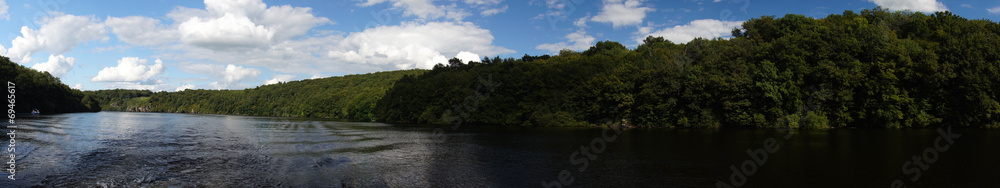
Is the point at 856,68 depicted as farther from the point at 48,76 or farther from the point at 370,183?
the point at 48,76

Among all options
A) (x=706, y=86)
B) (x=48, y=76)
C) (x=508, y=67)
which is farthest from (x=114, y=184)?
(x=48, y=76)

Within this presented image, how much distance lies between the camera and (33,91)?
4023 inches

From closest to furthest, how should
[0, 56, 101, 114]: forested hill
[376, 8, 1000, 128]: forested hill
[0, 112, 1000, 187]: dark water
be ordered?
[0, 112, 1000, 187]: dark water
[376, 8, 1000, 128]: forested hill
[0, 56, 101, 114]: forested hill

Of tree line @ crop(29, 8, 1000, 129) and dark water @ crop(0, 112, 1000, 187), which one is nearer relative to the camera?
dark water @ crop(0, 112, 1000, 187)

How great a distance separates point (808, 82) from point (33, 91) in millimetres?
148716

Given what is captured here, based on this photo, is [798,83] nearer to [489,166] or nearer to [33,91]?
[489,166]

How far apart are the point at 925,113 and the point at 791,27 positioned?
96.7 ft

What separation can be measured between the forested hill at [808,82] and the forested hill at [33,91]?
10319cm

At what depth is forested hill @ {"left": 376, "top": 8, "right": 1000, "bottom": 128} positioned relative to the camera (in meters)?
47.2

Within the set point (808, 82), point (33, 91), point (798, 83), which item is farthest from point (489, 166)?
point (33, 91)

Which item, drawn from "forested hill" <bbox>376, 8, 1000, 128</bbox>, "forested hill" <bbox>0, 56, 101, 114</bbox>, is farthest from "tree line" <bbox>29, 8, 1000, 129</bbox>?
"forested hill" <bbox>0, 56, 101, 114</bbox>

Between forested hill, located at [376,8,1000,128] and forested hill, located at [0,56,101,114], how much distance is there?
10319 cm

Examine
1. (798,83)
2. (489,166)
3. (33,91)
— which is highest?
(33,91)

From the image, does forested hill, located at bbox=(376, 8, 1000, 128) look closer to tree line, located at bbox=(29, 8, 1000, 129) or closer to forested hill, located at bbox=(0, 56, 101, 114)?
tree line, located at bbox=(29, 8, 1000, 129)
